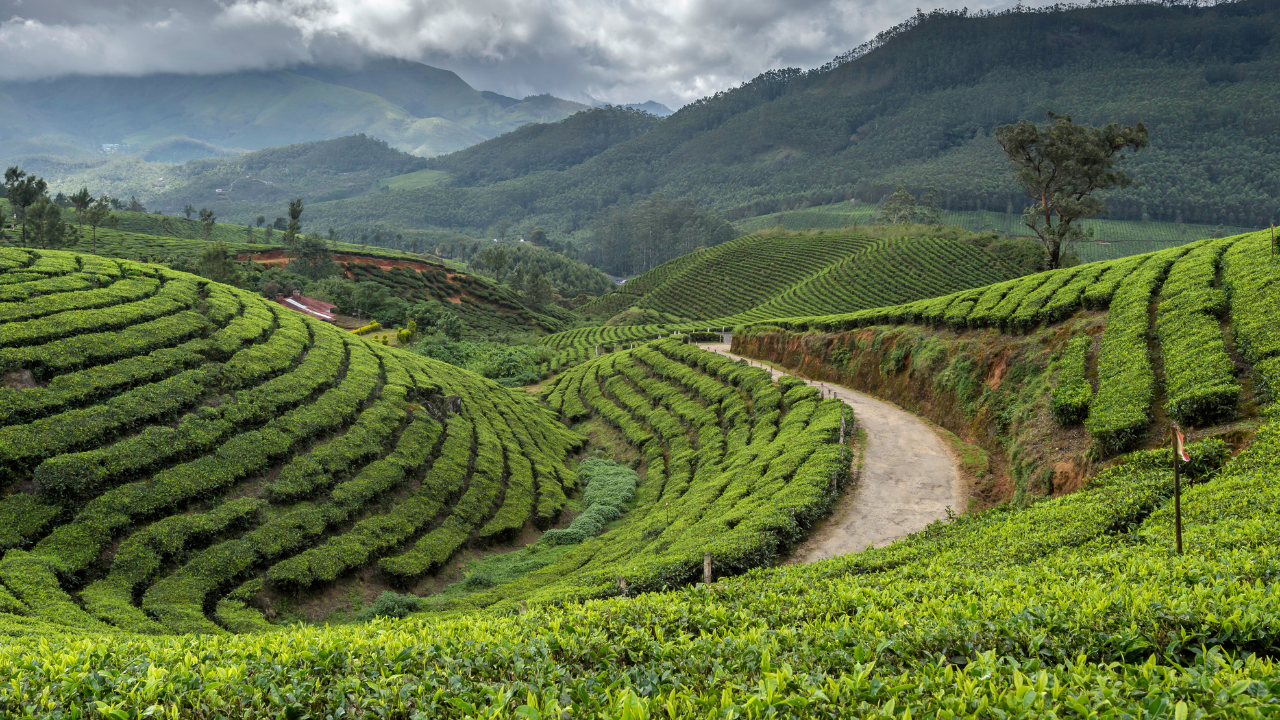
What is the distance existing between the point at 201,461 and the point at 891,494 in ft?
69.7

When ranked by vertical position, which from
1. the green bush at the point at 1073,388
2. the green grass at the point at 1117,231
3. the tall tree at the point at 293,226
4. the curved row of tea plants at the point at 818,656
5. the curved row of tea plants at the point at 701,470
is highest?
the green grass at the point at 1117,231

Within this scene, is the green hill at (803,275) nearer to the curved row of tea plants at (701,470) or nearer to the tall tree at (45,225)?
the curved row of tea plants at (701,470)

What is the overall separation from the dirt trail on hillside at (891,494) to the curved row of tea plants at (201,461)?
1274 cm

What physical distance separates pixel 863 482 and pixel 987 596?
12.0 meters

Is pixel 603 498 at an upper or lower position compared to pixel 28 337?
lower

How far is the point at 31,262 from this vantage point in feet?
84.7

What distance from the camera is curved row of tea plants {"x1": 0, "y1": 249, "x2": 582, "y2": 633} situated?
15.3 metres

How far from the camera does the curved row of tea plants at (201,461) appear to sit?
50.2 ft

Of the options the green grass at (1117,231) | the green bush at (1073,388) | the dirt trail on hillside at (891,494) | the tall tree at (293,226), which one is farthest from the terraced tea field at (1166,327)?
the green grass at (1117,231)

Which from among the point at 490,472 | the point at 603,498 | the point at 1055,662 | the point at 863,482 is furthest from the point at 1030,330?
the point at 490,472

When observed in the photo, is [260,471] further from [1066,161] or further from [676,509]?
[1066,161]

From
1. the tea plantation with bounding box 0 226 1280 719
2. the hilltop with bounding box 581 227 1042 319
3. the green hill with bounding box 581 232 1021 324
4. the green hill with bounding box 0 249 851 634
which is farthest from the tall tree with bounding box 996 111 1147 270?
the green hill with bounding box 581 232 1021 324

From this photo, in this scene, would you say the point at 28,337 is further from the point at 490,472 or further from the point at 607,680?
the point at 607,680

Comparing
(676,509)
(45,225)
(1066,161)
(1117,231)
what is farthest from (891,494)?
(1117,231)
